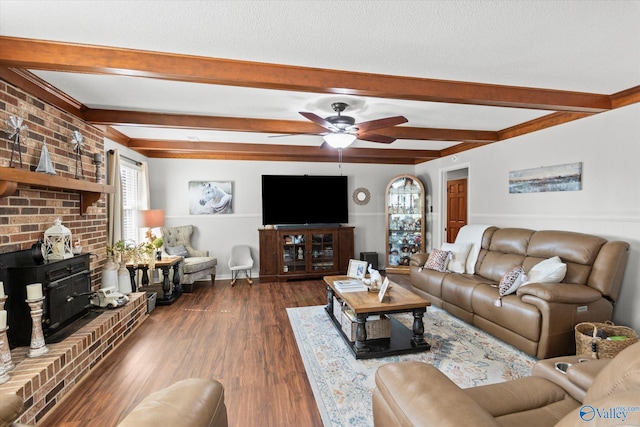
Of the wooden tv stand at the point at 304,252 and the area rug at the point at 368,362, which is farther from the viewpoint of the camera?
the wooden tv stand at the point at 304,252

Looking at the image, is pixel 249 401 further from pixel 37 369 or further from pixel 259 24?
pixel 259 24

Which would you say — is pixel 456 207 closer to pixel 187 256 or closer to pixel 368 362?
pixel 368 362

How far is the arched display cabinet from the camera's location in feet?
20.7

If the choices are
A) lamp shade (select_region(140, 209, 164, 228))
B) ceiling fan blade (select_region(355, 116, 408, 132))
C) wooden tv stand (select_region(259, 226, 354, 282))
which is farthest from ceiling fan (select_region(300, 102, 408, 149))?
lamp shade (select_region(140, 209, 164, 228))

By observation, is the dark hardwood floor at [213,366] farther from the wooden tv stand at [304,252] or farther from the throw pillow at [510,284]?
the throw pillow at [510,284]

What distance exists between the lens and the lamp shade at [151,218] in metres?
4.57

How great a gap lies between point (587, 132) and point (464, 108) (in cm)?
135

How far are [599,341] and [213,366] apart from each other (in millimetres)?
3069

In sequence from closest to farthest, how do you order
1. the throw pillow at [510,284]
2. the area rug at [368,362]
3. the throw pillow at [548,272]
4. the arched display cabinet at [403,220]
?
the area rug at [368,362] → the throw pillow at [548,272] → the throw pillow at [510,284] → the arched display cabinet at [403,220]

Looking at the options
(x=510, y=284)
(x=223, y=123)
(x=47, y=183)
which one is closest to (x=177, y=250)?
(x=223, y=123)

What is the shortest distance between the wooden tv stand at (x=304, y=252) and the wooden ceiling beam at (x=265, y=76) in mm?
3657

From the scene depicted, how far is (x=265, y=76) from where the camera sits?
7.33 feet

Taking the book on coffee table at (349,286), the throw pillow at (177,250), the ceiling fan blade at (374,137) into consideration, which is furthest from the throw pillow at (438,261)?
the throw pillow at (177,250)

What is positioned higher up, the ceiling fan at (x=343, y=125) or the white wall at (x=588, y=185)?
the ceiling fan at (x=343, y=125)
